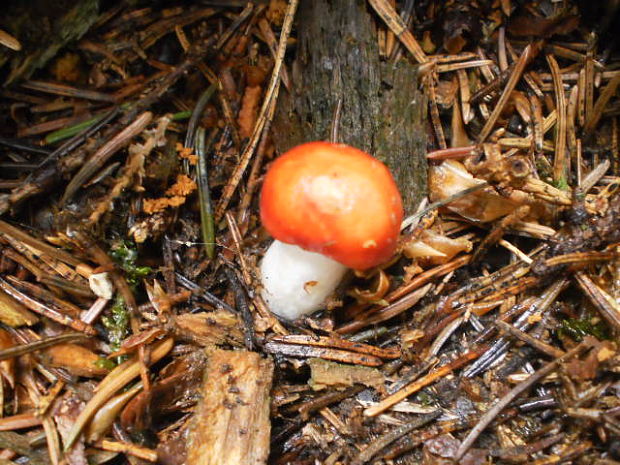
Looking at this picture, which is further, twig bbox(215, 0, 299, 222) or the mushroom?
twig bbox(215, 0, 299, 222)

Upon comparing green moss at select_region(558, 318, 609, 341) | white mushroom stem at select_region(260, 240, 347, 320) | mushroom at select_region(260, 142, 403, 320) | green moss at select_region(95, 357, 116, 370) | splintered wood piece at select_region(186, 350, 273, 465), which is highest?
mushroom at select_region(260, 142, 403, 320)

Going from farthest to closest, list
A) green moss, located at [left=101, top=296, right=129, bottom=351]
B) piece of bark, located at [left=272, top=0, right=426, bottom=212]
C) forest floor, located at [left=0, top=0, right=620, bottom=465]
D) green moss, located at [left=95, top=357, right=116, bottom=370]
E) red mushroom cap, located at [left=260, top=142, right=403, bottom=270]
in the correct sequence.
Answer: piece of bark, located at [left=272, top=0, right=426, bottom=212] → green moss, located at [left=101, top=296, right=129, bottom=351] → green moss, located at [left=95, top=357, right=116, bottom=370] → forest floor, located at [left=0, top=0, right=620, bottom=465] → red mushroom cap, located at [left=260, top=142, right=403, bottom=270]

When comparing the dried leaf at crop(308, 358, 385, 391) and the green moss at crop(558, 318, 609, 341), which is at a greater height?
the green moss at crop(558, 318, 609, 341)

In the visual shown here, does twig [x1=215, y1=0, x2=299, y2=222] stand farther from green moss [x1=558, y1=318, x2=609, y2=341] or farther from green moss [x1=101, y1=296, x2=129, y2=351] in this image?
green moss [x1=558, y1=318, x2=609, y2=341]

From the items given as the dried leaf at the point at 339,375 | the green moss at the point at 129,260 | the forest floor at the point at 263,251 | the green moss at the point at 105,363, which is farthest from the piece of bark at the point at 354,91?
the green moss at the point at 105,363

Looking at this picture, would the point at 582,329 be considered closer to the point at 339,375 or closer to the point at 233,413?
the point at 339,375

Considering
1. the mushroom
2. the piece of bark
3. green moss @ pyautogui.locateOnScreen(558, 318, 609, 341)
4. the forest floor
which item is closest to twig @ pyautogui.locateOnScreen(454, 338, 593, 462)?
the forest floor

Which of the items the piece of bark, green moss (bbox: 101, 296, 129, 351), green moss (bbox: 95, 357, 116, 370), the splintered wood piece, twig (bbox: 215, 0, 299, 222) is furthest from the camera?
twig (bbox: 215, 0, 299, 222)
